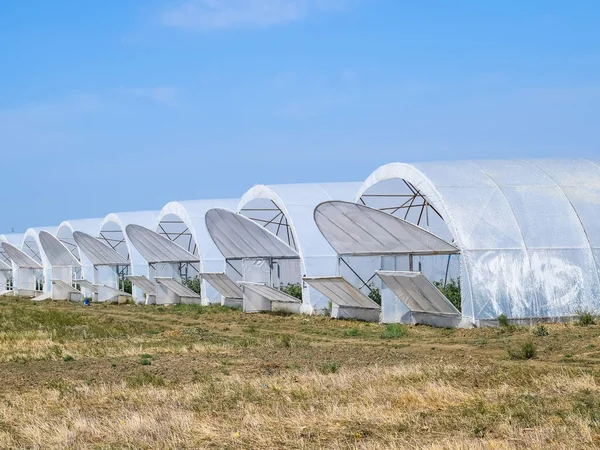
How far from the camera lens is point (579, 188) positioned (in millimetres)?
28281

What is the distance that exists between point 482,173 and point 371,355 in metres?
10.5

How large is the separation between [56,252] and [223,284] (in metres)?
23.4

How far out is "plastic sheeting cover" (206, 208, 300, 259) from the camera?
3512 centimetres

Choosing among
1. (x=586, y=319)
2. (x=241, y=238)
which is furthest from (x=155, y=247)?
(x=586, y=319)

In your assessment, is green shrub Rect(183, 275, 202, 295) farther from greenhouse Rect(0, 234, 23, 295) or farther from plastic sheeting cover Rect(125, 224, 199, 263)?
greenhouse Rect(0, 234, 23, 295)

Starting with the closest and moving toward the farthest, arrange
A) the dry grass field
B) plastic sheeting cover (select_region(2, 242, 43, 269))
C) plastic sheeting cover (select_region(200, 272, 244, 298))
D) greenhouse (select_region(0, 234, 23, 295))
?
1. the dry grass field
2. plastic sheeting cover (select_region(200, 272, 244, 298))
3. plastic sheeting cover (select_region(2, 242, 43, 269))
4. greenhouse (select_region(0, 234, 23, 295))

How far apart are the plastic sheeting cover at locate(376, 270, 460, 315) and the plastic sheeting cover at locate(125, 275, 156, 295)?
20769 mm

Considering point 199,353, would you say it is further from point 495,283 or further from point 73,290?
point 73,290

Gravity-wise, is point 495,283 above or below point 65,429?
above

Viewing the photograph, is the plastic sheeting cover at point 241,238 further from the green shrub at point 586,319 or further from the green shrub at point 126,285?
the green shrub at point 126,285

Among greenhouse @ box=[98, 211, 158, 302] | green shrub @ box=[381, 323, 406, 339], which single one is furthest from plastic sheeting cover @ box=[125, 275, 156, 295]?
green shrub @ box=[381, 323, 406, 339]

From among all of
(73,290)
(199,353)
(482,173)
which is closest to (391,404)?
(199,353)

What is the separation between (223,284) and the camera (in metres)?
38.6

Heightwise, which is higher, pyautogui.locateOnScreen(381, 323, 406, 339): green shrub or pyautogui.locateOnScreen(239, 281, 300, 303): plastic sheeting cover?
pyautogui.locateOnScreen(239, 281, 300, 303): plastic sheeting cover
